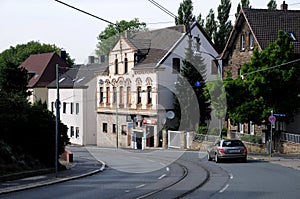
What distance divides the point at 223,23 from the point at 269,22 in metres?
29.5

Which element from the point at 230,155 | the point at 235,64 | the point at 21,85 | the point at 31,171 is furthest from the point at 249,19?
the point at 31,171

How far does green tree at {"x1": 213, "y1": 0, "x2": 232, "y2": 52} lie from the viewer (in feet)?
245

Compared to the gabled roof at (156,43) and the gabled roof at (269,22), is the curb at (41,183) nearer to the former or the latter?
the gabled roof at (269,22)

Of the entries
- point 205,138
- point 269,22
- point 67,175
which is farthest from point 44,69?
point 67,175

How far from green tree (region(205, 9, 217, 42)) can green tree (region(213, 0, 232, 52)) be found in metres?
1.06

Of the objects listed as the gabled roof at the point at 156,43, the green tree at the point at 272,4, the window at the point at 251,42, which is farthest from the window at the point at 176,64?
the green tree at the point at 272,4

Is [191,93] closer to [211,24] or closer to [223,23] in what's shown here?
[223,23]

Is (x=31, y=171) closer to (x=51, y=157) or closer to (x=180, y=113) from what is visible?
(x=51, y=157)

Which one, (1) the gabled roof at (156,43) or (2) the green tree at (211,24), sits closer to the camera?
(1) the gabled roof at (156,43)

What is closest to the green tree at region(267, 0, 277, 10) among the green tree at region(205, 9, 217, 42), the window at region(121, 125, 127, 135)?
the green tree at region(205, 9, 217, 42)

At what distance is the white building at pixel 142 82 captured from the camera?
57250mm

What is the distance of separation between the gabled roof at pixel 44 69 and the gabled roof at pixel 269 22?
41.8 metres

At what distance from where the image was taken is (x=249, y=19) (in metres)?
46.3

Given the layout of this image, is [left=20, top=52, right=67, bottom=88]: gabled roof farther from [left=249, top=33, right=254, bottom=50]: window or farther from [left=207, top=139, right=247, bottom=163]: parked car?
[left=207, top=139, right=247, bottom=163]: parked car
